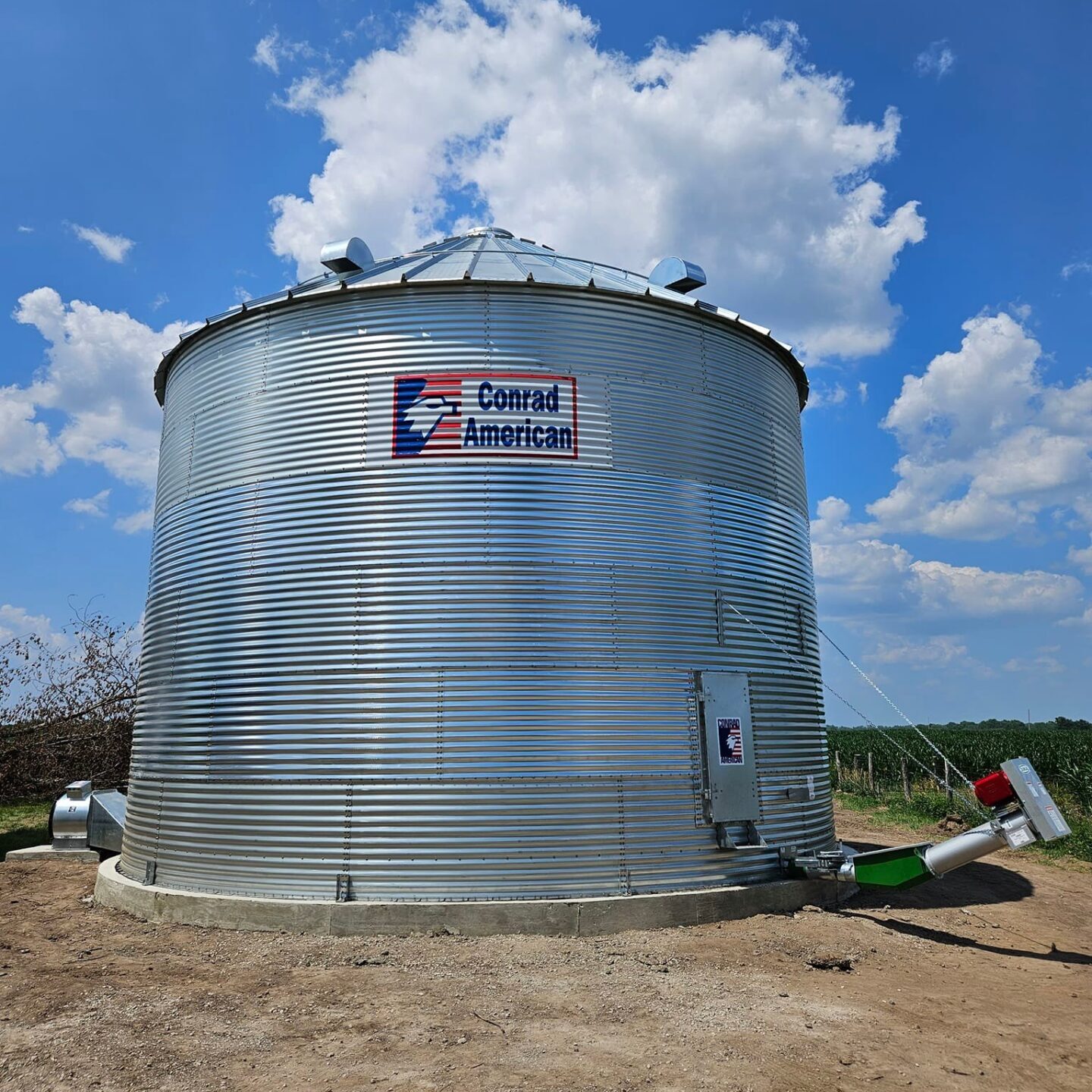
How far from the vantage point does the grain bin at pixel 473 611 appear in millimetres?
11109

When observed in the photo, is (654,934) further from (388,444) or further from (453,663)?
(388,444)

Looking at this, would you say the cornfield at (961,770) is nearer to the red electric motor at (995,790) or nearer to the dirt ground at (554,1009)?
the red electric motor at (995,790)

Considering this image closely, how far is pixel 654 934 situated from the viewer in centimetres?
1074

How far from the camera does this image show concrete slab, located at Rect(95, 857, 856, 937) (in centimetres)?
1055

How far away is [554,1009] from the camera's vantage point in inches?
337

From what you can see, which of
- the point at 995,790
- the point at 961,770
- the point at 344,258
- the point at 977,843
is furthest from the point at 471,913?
the point at 961,770

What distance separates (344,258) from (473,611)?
7.42m

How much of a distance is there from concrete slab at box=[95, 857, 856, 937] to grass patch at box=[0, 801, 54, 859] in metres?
10.5

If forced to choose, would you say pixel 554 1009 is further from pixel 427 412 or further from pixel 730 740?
pixel 427 412

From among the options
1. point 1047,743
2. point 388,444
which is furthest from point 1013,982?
point 1047,743

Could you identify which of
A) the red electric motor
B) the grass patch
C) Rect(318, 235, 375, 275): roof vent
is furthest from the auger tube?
the grass patch

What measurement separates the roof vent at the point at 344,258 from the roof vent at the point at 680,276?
541 centimetres

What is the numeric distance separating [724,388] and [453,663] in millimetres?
6362

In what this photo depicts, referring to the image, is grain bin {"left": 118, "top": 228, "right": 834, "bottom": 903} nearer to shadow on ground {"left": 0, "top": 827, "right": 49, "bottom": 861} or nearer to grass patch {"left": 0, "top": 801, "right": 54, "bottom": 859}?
shadow on ground {"left": 0, "top": 827, "right": 49, "bottom": 861}
